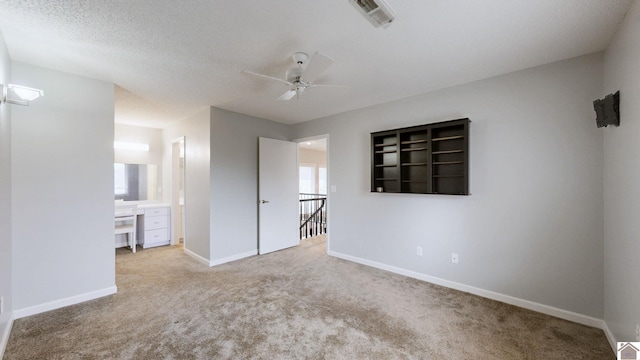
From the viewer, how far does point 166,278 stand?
332 cm

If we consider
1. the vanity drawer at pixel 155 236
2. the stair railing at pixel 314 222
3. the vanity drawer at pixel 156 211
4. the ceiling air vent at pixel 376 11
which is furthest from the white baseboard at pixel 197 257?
the ceiling air vent at pixel 376 11

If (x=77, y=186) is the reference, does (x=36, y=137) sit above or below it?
above

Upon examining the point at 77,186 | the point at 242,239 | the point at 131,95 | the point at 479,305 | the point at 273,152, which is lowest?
the point at 479,305

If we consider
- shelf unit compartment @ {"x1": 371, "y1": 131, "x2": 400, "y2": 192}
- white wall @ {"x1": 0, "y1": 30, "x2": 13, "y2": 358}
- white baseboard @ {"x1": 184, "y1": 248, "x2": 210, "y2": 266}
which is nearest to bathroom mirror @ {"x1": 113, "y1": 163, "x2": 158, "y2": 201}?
white baseboard @ {"x1": 184, "y1": 248, "x2": 210, "y2": 266}

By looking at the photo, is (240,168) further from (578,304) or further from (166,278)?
(578,304)

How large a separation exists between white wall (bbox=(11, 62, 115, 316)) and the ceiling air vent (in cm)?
295

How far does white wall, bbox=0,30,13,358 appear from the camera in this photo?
2.01 meters

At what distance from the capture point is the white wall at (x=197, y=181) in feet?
12.8

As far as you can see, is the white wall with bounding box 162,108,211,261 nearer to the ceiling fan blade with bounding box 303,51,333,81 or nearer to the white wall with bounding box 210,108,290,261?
the white wall with bounding box 210,108,290,261

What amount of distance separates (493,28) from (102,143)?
389cm

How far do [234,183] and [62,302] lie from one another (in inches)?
90.0

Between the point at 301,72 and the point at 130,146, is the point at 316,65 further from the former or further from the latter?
the point at 130,146

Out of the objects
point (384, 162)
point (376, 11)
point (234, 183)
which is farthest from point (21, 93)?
point (384, 162)

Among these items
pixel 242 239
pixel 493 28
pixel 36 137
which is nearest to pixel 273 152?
pixel 242 239
